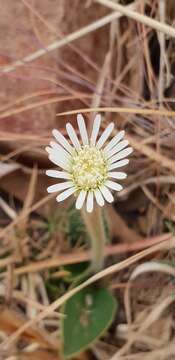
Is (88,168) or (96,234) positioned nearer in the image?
(88,168)

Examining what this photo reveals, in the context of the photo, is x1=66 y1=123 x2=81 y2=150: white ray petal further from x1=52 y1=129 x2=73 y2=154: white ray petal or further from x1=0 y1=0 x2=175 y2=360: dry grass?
x1=0 y1=0 x2=175 y2=360: dry grass

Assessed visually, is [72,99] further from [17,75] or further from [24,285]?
[24,285]

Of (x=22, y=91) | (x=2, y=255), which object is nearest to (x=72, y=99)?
(x=22, y=91)

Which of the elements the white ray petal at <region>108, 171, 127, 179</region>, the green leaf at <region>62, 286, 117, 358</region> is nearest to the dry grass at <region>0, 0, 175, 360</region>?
the green leaf at <region>62, 286, 117, 358</region>

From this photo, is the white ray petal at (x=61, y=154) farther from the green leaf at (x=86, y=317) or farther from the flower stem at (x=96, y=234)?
the green leaf at (x=86, y=317)

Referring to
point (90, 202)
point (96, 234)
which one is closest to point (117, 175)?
point (90, 202)

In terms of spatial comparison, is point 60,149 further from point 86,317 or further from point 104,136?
point 86,317

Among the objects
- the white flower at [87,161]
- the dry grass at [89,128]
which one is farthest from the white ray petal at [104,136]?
the dry grass at [89,128]
